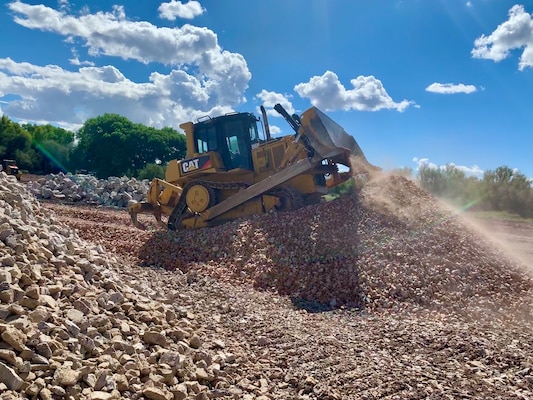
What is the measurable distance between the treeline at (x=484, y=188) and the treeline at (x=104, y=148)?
→ 23.6m

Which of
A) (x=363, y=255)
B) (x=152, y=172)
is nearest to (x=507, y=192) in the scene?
(x=363, y=255)

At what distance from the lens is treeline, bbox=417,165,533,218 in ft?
69.6

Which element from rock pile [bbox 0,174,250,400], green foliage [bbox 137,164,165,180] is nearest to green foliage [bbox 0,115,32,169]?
green foliage [bbox 137,164,165,180]

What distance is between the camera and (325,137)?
9.82 metres

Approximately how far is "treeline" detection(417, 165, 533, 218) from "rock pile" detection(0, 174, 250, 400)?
724 inches

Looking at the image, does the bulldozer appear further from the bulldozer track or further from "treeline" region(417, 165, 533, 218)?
"treeline" region(417, 165, 533, 218)

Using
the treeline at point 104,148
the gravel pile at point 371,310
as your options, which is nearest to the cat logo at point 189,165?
the gravel pile at point 371,310

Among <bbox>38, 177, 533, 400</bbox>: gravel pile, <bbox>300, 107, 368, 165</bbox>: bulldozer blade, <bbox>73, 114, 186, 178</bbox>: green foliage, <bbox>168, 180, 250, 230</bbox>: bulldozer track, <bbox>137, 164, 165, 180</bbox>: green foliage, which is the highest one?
A: <bbox>73, 114, 186, 178</bbox>: green foliage

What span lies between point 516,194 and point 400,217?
15.3 metres

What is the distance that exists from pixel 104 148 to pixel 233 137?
102ft

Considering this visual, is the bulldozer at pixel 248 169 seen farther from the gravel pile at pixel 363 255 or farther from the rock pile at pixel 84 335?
the rock pile at pixel 84 335

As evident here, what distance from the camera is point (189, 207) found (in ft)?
37.3

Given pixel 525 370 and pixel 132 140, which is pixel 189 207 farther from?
pixel 132 140

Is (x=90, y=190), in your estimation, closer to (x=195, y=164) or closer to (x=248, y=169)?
(x=195, y=164)
